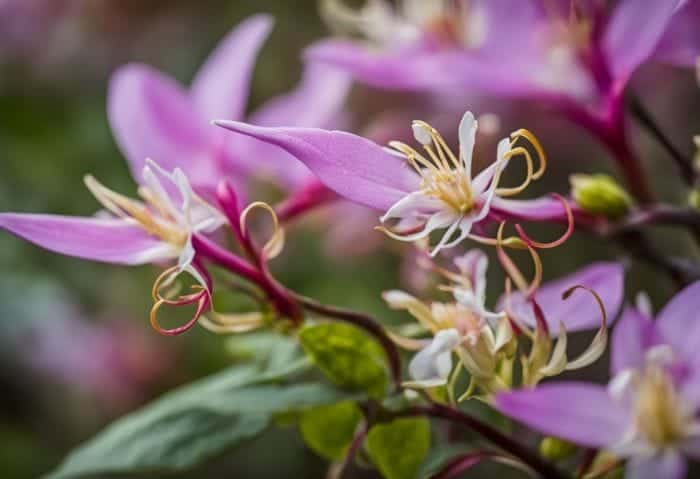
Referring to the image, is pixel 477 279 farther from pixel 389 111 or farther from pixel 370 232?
pixel 389 111

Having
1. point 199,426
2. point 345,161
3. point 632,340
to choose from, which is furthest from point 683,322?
point 199,426

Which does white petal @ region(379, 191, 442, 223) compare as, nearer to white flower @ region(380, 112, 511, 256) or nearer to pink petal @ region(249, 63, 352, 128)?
white flower @ region(380, 112, 511, 256)

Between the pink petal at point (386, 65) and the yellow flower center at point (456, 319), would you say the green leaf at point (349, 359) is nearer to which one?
the yellow flower center at point (456, 319)

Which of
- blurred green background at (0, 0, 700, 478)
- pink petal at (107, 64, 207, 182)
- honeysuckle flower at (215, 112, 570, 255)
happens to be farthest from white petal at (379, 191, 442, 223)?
blurred green background at (0, 0, 700, 478)

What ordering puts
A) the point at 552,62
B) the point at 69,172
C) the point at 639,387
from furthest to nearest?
the point at 69,172, the point at 552,62, the point at 639,387

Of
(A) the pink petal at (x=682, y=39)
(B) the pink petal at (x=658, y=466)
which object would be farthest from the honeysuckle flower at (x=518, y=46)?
(B) the pink petal at (x=658, y=466)


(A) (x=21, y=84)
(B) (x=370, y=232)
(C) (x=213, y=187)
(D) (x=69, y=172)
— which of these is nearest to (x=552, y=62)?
(C) (x=213, y=187)
